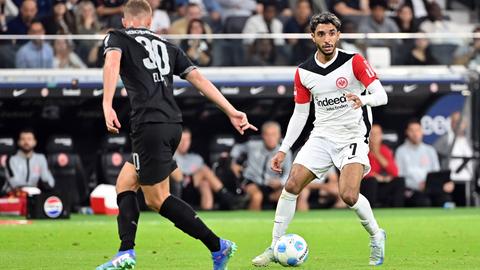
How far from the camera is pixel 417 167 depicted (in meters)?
21.8

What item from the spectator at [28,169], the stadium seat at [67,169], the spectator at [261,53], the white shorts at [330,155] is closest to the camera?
the white shorts at [330,155]

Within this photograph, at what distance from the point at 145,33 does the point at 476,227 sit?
7903 millimetres

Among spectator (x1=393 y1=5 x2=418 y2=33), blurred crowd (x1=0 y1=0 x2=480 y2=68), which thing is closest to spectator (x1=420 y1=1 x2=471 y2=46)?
blurred crowd (x1=0 y1=0 x2=480 y2=68)

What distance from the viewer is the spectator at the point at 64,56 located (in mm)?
20328

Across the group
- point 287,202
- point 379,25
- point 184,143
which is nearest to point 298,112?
point 287,202

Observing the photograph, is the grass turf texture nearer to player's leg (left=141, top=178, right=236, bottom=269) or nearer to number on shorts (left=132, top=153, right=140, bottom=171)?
player's leg (left=141, top=178, right=236, bottom=269)

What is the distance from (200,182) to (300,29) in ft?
10.3

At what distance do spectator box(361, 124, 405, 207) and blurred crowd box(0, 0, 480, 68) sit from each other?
4.85ft

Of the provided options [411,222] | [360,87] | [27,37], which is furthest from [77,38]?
[360,87]

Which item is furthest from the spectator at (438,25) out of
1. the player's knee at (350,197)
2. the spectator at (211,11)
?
the player's knee at (350,197)

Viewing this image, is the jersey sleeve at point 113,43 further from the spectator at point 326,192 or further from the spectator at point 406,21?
the spectator at point 406,21

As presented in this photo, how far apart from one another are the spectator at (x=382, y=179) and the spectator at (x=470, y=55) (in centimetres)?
187

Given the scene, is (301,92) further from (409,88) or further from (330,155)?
(409,88)

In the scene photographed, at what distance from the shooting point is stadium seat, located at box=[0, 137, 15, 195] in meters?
20.6
